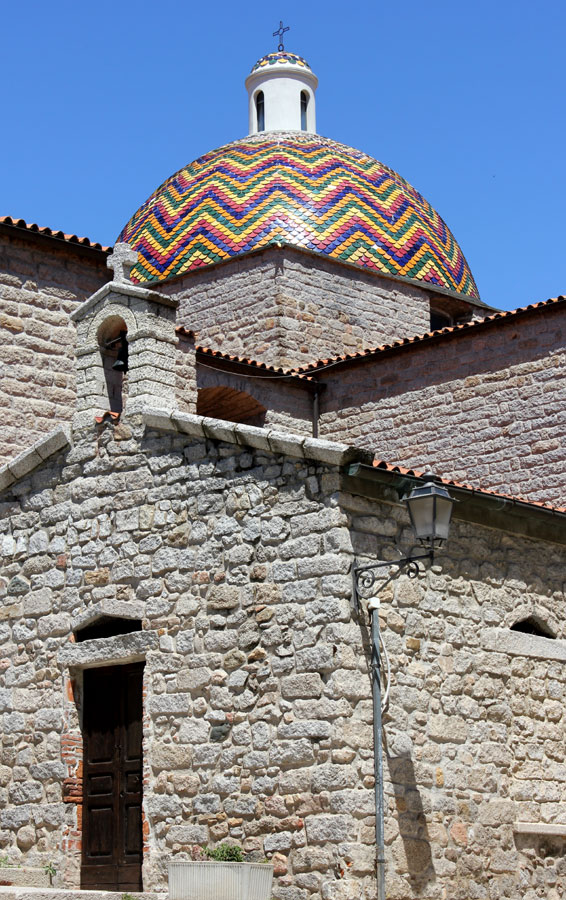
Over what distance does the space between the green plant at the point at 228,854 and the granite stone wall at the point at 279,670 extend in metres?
0.10

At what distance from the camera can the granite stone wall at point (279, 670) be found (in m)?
8.84

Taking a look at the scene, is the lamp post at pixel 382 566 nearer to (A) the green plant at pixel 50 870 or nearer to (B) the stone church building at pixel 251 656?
(B) the stone church building at pixel 251 656

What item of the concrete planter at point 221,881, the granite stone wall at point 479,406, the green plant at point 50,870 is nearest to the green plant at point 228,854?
the concrete planter at point 221,881

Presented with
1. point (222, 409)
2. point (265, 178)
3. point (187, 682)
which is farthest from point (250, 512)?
point (265, 178)

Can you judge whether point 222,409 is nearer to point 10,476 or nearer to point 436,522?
point 10,476

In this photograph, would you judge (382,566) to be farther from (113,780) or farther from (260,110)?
(260,110)

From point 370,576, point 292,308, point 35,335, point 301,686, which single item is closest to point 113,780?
point 301,686

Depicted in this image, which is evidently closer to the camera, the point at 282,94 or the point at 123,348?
the point at 123,348

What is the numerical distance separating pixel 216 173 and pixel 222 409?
16.8 feet

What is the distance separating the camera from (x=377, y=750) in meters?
8.79

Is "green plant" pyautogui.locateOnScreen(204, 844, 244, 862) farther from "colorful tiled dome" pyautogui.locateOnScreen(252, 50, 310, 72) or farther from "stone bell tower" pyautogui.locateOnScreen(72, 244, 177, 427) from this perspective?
"colorful tiled dome" pyautogui.locateOnScreen(252, 50, 310, 72)

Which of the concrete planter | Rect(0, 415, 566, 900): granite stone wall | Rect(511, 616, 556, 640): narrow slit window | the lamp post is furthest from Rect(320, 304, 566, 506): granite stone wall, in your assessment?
the concrete planter

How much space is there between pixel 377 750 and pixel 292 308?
1056 centimetres

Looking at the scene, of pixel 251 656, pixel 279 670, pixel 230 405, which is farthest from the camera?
pixel 230 405
